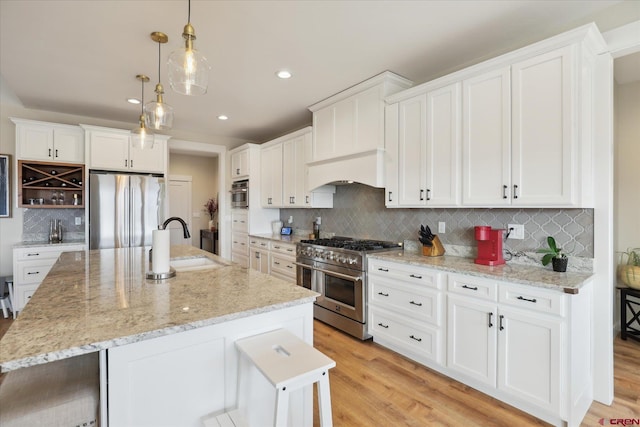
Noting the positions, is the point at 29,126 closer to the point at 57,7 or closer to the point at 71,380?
the point at 57,7

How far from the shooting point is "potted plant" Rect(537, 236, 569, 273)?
2183 millimetres

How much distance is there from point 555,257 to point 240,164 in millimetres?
4541

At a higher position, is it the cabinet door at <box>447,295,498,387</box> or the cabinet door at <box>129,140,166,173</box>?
the cabinet door at <box>129,140,166,173</box>

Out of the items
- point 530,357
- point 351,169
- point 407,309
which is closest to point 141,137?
point 351,169

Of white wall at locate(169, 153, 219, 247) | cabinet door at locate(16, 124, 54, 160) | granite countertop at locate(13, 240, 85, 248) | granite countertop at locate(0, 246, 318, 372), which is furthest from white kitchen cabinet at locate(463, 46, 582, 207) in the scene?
white wall at locate(169, 153, 219, 247)

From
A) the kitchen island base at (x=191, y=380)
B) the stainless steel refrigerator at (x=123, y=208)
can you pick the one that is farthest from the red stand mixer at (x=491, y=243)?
the stainless steel refrigerator at (x=123, y=208)

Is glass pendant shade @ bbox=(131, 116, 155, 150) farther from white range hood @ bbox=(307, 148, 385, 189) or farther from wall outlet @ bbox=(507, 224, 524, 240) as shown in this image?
wall outlet @ bbox=(507, 224, 524, 240)

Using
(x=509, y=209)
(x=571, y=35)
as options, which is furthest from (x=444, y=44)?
(x=509, y=209)

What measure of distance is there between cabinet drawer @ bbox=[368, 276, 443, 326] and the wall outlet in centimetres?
78

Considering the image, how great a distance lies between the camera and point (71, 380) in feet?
3.97

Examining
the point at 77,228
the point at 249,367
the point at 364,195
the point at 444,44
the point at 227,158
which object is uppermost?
the point at 444,44

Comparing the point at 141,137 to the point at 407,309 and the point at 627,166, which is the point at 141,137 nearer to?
the point at 407,309

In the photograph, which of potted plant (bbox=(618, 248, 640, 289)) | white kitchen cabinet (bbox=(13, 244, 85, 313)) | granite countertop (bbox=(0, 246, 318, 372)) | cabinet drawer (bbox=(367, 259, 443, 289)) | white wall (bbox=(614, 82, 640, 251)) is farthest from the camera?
white kitchen cabinet (bbox=(13, 244, 85, 313))

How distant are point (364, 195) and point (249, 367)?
9.24 ft
